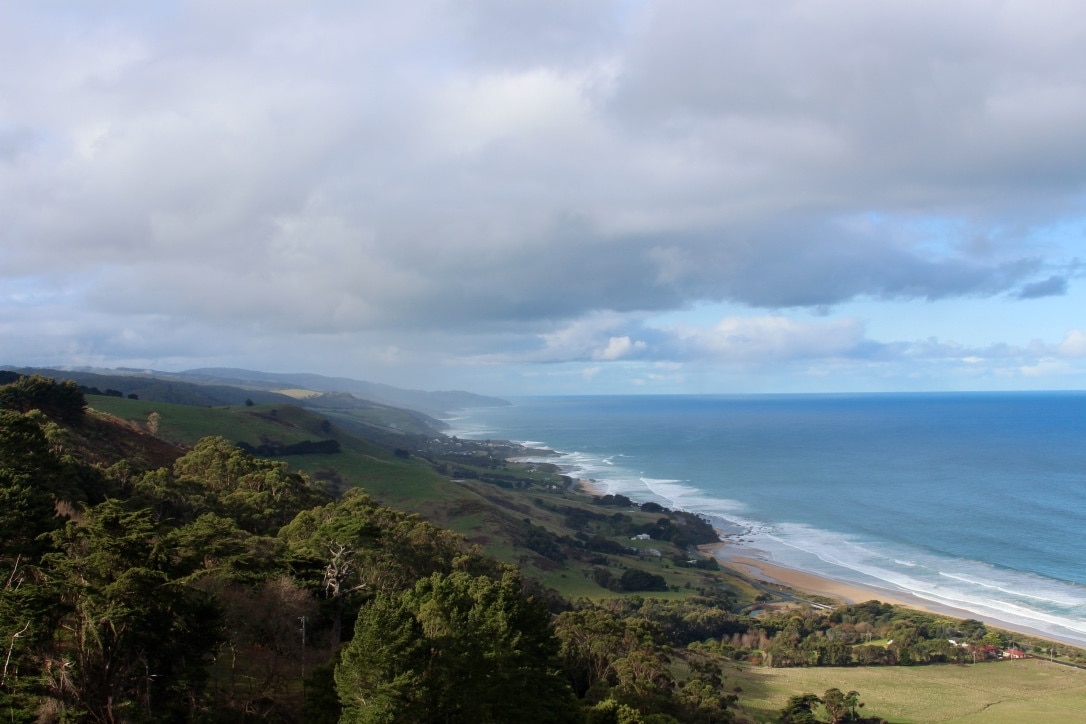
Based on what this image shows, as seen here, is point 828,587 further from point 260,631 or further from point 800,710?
point 260,631

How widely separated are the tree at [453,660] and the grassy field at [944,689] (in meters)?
18.0

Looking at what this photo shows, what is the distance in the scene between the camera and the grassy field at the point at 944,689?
38.8 metres

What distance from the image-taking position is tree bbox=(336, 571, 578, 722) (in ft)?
64.2

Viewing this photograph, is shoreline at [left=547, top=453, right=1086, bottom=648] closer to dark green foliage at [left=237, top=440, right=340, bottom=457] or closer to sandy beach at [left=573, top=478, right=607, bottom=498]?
sandy beach at [left=573, top=478, right=607, bottom=498]

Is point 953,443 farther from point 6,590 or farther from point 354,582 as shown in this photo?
point 6,590

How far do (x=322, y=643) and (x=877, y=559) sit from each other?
6978 centimetres

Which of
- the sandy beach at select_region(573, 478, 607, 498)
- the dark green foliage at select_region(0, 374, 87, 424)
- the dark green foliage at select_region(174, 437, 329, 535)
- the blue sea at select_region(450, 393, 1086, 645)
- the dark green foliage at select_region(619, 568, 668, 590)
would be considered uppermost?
the dark green foliage at select_region(0, 374, 87, 424)

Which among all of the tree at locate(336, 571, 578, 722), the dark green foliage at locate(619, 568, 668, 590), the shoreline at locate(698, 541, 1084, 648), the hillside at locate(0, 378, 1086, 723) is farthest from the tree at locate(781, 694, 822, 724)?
the dark green foliage at locate(619, 568, 668, 590)

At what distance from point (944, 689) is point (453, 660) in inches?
1469

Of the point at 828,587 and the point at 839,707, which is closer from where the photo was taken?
the point at 839,707

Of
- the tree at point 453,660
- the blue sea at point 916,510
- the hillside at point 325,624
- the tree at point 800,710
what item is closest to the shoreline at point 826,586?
the blue sea at point 916,510

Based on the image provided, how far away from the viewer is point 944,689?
44.0 metres

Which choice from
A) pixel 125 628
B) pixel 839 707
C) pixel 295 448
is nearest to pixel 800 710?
pixel 839 707

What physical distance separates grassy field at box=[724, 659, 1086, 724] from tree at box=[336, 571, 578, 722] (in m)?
18.0
